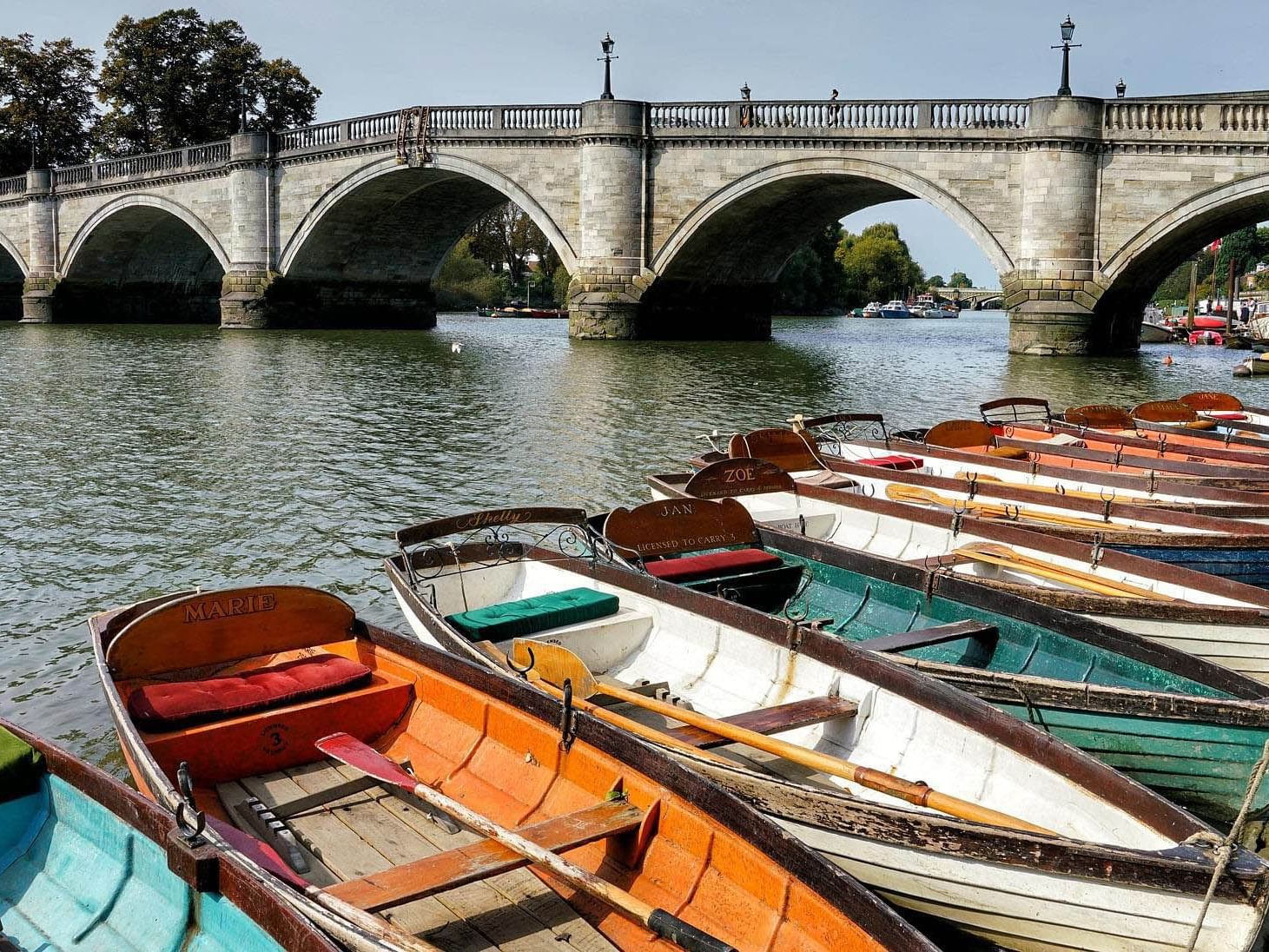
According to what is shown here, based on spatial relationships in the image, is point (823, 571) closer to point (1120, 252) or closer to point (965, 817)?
point (965, 817)

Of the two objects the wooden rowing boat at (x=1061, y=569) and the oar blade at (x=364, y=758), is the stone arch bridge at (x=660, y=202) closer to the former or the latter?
the wooden rowing boat at (x=1061, y=569)

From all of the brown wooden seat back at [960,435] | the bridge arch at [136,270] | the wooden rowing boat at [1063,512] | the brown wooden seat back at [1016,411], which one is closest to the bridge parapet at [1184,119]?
the brown wooden seat back at [1016,411]

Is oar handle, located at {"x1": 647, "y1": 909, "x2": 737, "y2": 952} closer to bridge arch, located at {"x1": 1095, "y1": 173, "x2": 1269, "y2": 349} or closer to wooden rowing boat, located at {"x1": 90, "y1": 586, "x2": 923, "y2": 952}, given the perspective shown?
wooden rowing boat, located at {"x1": 90, "y1": 586, "x2": 923, "y2": 952}

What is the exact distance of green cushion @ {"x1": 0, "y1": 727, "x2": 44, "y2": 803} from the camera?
161 inches

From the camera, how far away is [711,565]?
7.19 m

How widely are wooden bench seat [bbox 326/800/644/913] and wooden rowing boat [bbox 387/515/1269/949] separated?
60cm

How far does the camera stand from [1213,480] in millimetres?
9672

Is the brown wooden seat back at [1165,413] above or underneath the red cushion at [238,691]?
above

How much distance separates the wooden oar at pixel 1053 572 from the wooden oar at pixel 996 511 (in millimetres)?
629

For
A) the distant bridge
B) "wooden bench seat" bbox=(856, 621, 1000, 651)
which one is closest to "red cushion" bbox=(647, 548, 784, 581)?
"wooden bench seat" bbox=(856, 621, 1000, 651)

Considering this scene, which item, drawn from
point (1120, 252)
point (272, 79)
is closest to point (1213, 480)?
point (1120, 252)

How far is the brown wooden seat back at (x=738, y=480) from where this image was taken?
8836mm

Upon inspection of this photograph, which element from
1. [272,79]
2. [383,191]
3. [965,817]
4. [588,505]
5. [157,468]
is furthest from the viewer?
[272,79]

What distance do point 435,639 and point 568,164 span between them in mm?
28973
